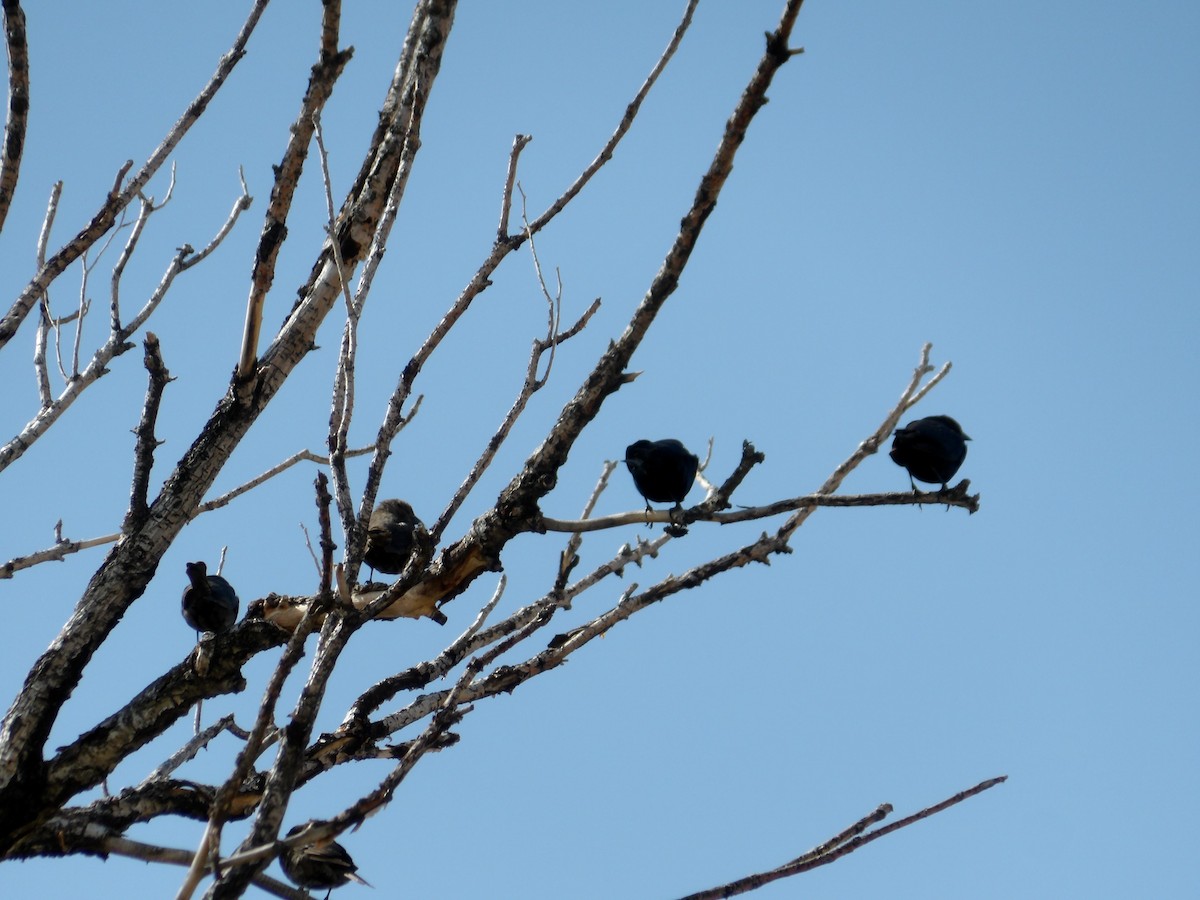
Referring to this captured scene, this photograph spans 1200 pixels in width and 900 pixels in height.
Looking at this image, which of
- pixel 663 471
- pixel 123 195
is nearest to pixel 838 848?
pixel 663 471

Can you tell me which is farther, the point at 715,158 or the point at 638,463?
the point at 638,463

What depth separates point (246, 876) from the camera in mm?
2479

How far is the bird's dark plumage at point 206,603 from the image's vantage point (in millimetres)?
4141

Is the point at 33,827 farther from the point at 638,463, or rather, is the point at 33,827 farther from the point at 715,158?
the point at 715,158

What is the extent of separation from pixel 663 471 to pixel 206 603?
1.73 metres

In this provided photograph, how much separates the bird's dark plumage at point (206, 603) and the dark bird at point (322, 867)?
3.42 feet

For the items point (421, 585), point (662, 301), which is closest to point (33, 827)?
point (421, 585)

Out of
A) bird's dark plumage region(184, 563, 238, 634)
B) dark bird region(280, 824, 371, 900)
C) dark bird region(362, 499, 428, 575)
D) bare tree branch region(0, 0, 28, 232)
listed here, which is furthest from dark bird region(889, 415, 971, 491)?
bare tree branch region(0, 0, 28, 232)

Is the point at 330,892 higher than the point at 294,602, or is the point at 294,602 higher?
the point at 294,602

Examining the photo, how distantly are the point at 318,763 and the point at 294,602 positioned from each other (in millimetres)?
599

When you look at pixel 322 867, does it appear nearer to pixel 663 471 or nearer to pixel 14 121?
pixel 663 471

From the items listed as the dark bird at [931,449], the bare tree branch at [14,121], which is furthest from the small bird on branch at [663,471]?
the bare tree branch at [14,121]

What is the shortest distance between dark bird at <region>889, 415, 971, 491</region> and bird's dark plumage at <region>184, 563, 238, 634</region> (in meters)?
2.30

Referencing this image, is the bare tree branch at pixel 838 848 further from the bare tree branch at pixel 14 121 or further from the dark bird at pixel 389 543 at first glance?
the bare tree branch at pixel 14 121
